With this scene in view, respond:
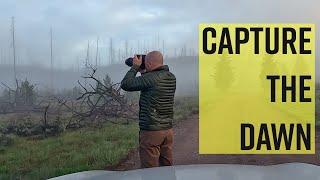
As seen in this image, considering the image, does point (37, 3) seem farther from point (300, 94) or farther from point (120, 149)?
point (300, 94)

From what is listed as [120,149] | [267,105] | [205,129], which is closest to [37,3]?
[120,149]

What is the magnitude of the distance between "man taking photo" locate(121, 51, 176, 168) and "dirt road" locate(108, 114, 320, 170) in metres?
0.06

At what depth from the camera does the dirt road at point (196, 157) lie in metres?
3.50

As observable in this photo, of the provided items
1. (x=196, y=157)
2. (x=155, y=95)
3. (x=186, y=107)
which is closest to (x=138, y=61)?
(x=155, y=95)

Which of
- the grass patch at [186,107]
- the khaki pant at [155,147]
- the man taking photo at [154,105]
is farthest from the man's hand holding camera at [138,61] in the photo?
the khaki pant at [155,147]

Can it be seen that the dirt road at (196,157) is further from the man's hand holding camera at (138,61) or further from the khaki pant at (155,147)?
the man's hand holding camera at (138,61)

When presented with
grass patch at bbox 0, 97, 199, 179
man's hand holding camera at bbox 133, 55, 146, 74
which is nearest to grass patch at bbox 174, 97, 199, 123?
grass patch at bbox 0, 97, 199, 179

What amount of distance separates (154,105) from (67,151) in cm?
69

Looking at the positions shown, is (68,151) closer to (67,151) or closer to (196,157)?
(67,151)

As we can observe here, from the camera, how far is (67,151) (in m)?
3.58

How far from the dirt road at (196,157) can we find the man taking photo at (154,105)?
62mm

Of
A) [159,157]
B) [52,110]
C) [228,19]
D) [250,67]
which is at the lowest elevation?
[159,157]

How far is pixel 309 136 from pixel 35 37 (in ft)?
6.44

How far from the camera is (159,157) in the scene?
3543mm
